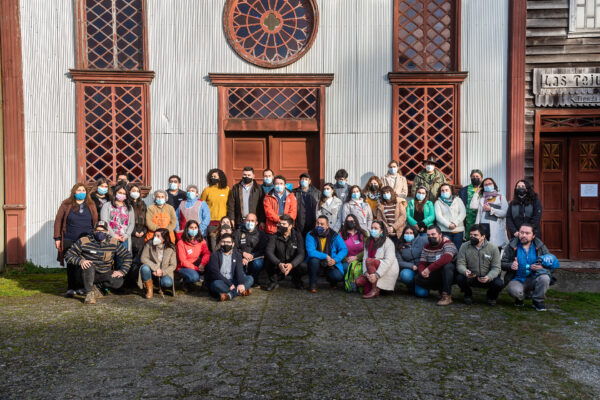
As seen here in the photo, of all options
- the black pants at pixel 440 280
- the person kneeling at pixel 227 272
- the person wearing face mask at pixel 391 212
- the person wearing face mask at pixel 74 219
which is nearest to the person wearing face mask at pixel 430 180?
the person wearing face mask at pixel 391 212

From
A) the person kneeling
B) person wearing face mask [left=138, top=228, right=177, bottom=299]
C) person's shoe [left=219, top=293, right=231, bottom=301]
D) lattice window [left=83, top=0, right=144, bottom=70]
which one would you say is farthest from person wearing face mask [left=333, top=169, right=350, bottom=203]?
lattice window [left=83, top=0, right=144, bottom=70]

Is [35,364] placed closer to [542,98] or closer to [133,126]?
[133,126]

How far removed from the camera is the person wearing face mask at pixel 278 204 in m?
7.57

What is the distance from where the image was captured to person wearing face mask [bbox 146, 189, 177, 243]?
719cm

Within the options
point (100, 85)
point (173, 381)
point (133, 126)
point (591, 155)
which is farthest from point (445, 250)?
point (100, 85)

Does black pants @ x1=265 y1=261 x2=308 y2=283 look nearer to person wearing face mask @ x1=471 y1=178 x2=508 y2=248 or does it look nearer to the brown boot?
the brown boot

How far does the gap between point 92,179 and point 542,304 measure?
304 inches

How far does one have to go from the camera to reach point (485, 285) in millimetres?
6344

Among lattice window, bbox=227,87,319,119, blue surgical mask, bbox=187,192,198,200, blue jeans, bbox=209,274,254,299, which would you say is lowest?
blue jeans, bbox=209,274,254,299

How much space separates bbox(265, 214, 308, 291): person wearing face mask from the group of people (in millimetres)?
15

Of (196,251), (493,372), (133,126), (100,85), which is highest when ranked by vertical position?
(100,85)

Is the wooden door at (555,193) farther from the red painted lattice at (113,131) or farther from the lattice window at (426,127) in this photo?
the red painted lattice at (113,131)

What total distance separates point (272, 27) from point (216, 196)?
3572 mm

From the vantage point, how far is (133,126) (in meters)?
9.03
